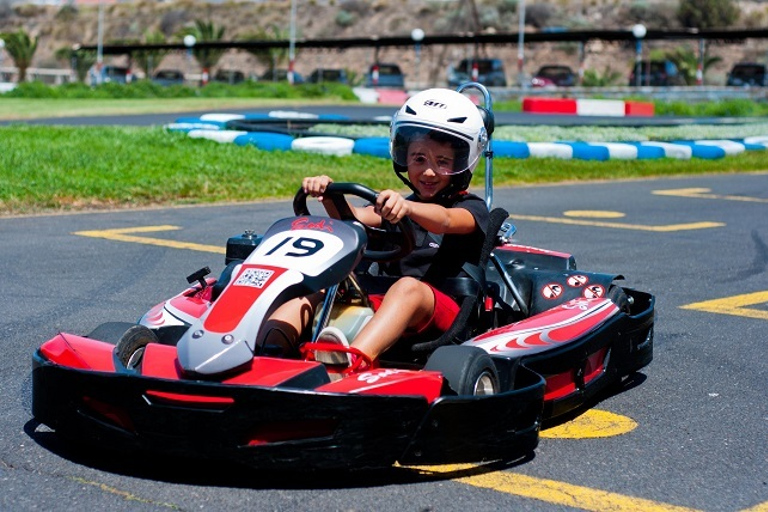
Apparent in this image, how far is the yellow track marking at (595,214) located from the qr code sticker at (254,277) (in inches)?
262

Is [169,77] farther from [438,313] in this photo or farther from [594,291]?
[438,313]

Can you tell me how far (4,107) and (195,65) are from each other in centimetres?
3466

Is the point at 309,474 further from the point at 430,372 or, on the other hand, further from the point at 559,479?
the point at 559,479

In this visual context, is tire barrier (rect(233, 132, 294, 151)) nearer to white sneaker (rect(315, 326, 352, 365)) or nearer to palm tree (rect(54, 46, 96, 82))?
white sneaker (rect(315, 326, 352, 365))

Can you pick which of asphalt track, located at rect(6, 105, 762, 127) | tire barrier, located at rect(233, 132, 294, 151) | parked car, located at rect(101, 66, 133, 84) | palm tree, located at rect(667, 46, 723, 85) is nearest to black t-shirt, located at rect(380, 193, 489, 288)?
tire barrier, located at rect(233, 132, 294, 151)

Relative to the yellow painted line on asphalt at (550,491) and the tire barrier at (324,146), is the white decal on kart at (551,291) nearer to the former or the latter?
the yellow painted line on asphalt at (550,491)

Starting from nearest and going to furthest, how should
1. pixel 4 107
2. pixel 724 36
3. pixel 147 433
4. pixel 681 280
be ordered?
pixel 147 433 < pixel 681 280 < pixel 4 107 < pixel 724 36

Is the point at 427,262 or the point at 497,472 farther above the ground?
the point at 427,262

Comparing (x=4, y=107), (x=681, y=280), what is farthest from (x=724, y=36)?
(x=681, y=280)

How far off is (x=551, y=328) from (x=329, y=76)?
3916 centimetres

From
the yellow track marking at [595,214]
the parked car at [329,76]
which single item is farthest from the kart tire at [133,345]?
the parked car at [329,76]

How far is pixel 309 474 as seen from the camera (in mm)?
3377

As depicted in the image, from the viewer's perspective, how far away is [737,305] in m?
6.24

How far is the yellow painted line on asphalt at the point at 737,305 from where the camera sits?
6016mm
